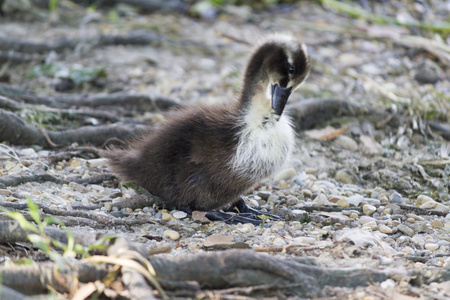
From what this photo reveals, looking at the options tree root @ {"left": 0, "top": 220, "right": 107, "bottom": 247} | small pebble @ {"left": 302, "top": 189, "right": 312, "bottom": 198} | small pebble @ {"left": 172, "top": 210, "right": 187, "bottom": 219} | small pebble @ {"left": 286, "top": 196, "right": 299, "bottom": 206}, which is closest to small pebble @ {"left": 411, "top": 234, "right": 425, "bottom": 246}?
small pebble @ {"left": 286, "top": 196, "right": 299, "bottom": 206}

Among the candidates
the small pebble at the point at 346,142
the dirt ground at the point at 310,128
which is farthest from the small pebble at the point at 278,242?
the small pebble at the point at 346,142

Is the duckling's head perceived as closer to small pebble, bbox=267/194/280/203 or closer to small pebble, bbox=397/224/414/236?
small pebble, bbox=267/194/280/203

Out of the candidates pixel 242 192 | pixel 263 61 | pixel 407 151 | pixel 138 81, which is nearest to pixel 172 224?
pixel 242 192

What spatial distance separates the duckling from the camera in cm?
416

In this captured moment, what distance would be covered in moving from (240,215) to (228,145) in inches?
21.1

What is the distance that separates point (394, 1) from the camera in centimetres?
1015

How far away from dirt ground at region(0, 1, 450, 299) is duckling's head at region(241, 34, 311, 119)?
2.72ft

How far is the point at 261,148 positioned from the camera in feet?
13.8

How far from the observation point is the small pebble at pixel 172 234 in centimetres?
367

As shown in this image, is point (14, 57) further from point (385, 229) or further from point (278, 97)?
point (385, 229)

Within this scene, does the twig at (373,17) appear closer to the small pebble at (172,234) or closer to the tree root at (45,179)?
the tree root at (45,179)

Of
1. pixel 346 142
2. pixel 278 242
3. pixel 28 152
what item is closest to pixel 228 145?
pixel 278 242

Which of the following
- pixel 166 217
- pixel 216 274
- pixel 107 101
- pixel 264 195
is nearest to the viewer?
pixel 216 274

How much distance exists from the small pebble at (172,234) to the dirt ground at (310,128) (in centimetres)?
1
